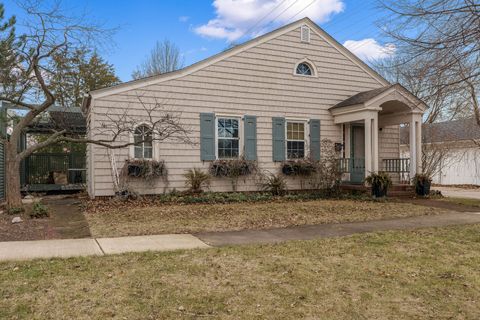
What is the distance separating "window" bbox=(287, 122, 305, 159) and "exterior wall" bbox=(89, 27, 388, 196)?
12.9 inches

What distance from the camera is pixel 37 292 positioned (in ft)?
13.1

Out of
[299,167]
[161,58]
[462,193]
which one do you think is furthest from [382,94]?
[161,58]

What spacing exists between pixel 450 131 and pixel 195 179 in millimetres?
19036

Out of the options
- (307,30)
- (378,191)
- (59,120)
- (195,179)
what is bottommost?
(378,191)

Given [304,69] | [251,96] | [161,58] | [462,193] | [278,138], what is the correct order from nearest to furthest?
1. [251,96]
2. [278,138]
3. [304,69]
4. [462,193]
5. [161,58]

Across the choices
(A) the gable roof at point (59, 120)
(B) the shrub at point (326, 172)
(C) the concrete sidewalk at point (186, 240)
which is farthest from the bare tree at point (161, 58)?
(C) the concrete sidewalk at point (186, 240)

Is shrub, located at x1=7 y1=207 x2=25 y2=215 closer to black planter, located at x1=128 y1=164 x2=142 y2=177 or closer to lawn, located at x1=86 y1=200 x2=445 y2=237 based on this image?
lawn, located at x1=86 y1=200 x2=445 y2=237

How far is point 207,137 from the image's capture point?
Answer: 42.1 ft

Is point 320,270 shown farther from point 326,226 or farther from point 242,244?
point 326,226

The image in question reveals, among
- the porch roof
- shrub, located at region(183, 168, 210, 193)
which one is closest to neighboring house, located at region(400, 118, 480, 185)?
the porch roof

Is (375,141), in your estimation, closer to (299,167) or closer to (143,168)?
(299,167)

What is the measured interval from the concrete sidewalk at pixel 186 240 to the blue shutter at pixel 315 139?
5.74 metres

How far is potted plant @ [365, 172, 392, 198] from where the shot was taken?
12.7 m

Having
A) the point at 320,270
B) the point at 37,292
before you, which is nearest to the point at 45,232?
the point at 37,292
